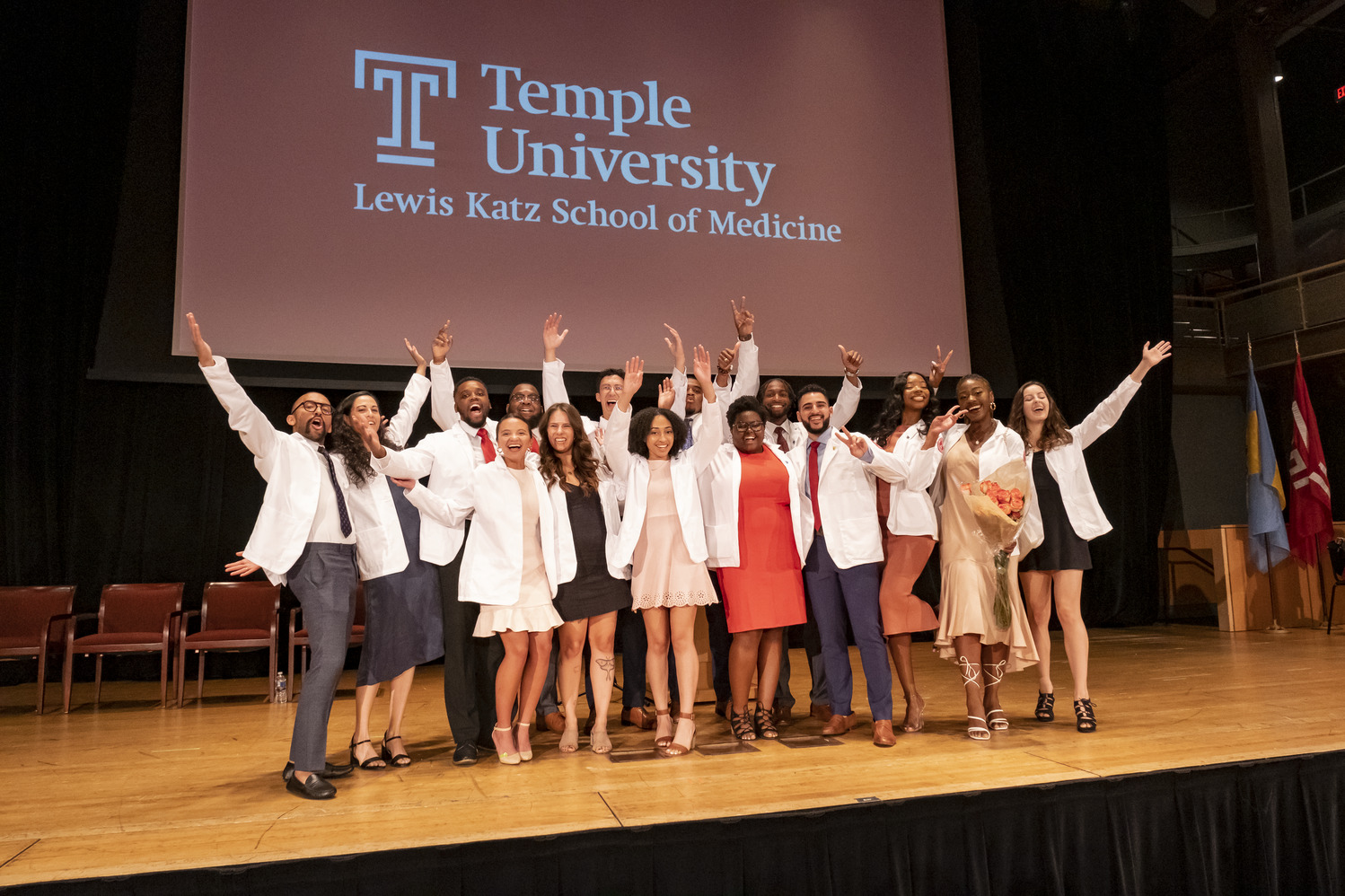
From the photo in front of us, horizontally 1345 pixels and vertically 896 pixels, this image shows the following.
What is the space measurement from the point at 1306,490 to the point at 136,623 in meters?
9.75

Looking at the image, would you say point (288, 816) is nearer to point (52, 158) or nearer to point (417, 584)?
point (417, 584)

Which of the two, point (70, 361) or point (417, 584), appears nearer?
point (417, 584)

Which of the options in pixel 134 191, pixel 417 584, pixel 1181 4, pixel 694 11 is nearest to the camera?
pixel 417 584

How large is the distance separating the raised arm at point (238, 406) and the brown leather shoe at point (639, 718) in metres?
2.11

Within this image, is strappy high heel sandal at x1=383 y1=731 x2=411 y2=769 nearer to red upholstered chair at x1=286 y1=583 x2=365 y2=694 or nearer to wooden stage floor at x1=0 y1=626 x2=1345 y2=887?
wooden stage floor at x1=0 y1=626 x2=1345 y2=887

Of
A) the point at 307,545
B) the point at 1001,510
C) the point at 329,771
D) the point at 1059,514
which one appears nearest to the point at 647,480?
the point at 307,545

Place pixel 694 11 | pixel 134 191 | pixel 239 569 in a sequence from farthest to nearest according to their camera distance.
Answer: pixel 694 11 → pixel 134 191 → pixel 239 569

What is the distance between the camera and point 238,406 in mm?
3211

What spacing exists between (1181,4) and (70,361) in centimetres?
1156

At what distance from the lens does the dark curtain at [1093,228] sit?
833 centimetres

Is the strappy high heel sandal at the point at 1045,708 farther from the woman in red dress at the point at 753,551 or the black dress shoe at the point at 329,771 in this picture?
the black dress shoe at the point at 329,771

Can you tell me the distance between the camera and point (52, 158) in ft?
20.3

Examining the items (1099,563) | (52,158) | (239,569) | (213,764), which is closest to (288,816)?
(239,569)

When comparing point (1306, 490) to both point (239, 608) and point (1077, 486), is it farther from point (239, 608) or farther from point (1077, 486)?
point (239, 608)
